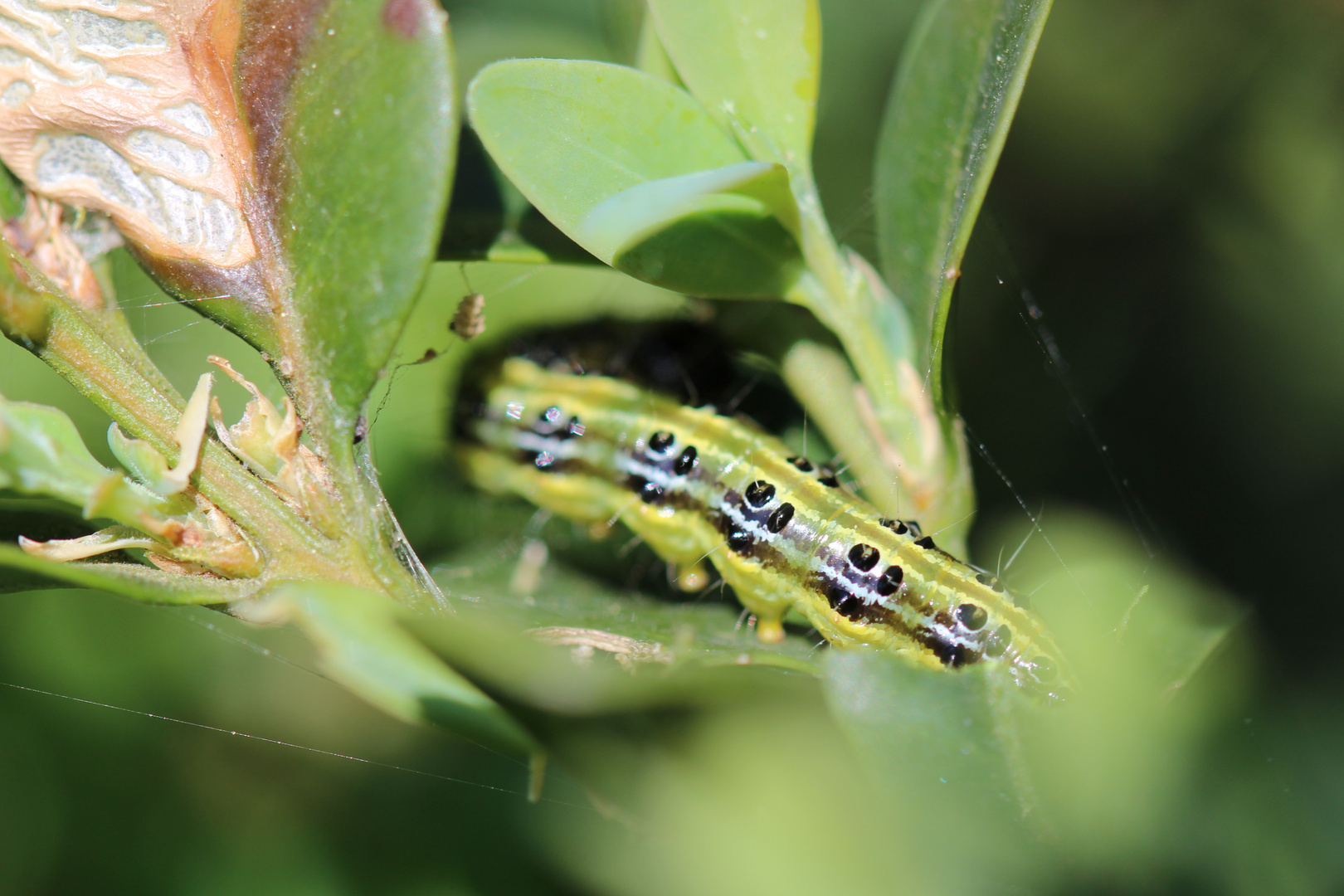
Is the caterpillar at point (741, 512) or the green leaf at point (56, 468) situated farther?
the caterpillar at point (741, 512)

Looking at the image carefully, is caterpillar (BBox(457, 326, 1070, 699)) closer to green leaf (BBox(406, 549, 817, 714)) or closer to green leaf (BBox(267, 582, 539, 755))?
green leaf (BBox(406, 549, 817, 714))

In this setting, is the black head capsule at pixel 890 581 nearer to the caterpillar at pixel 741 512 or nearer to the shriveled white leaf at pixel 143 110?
the caterpillar at pixel 741 512

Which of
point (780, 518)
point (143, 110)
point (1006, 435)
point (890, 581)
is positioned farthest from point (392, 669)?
point (1006, 435)

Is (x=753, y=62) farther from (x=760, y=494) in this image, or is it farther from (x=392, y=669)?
(x=392, y=669)

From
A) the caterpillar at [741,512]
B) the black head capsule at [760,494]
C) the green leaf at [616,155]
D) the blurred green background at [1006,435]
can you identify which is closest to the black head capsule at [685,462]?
the caterpillar at [741,512]

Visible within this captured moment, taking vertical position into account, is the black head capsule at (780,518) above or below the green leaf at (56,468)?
below
